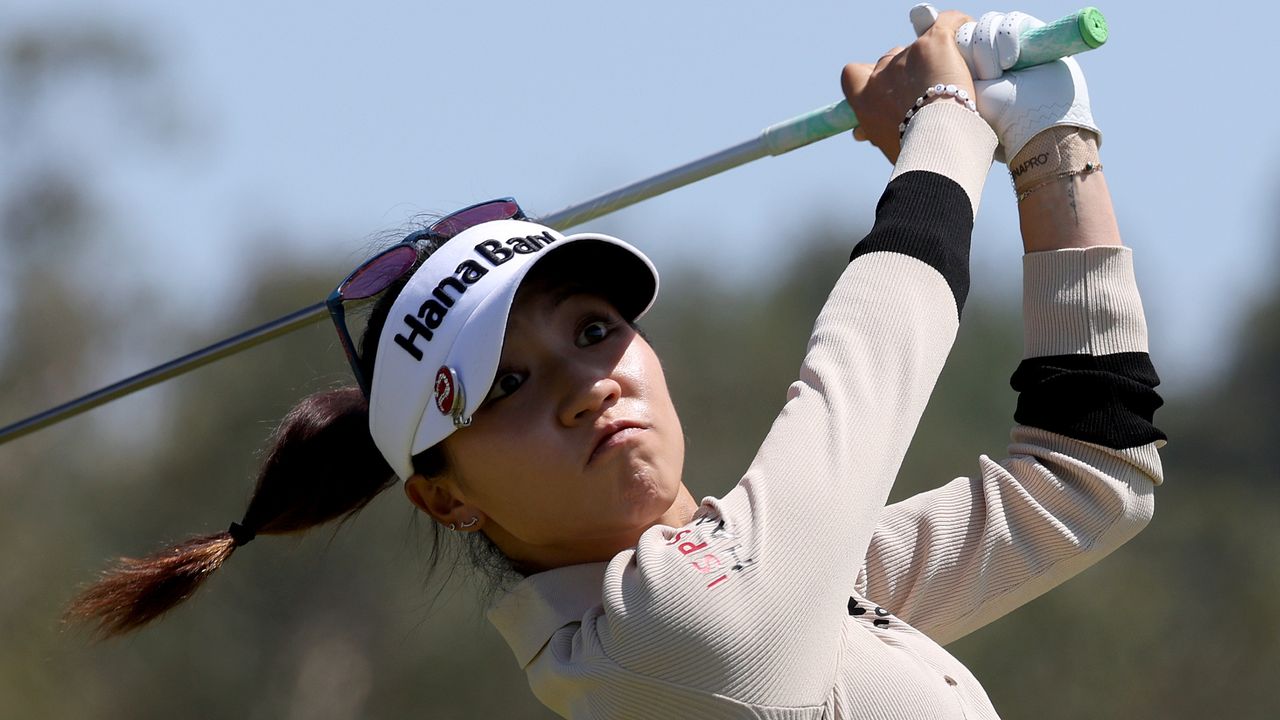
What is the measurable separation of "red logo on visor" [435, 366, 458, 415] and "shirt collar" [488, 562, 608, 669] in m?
0.27

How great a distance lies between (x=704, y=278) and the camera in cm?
1823

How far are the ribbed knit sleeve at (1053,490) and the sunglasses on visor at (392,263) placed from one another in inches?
30.7

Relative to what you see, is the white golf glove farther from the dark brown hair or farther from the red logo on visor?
the dark brown hair

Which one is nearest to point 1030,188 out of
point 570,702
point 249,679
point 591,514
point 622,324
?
point 622,324

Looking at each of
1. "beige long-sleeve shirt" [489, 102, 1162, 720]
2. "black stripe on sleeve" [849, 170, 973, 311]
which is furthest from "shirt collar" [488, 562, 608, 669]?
"black stripe on sleeve" [849, 170, 973, 311]

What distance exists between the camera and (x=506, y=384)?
2480 mm

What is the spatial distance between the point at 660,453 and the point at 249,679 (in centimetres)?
1493

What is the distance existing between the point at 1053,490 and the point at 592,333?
724 mm

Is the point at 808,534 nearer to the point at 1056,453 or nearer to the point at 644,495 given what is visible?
the point at 644,495

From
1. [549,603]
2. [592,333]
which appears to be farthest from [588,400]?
[549,603]

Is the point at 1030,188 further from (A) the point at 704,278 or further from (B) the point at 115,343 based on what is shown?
(A) the point at 704,278

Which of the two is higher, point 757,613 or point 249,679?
point 757,613

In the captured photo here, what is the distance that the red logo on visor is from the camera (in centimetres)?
243

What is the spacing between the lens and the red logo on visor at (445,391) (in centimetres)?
243
